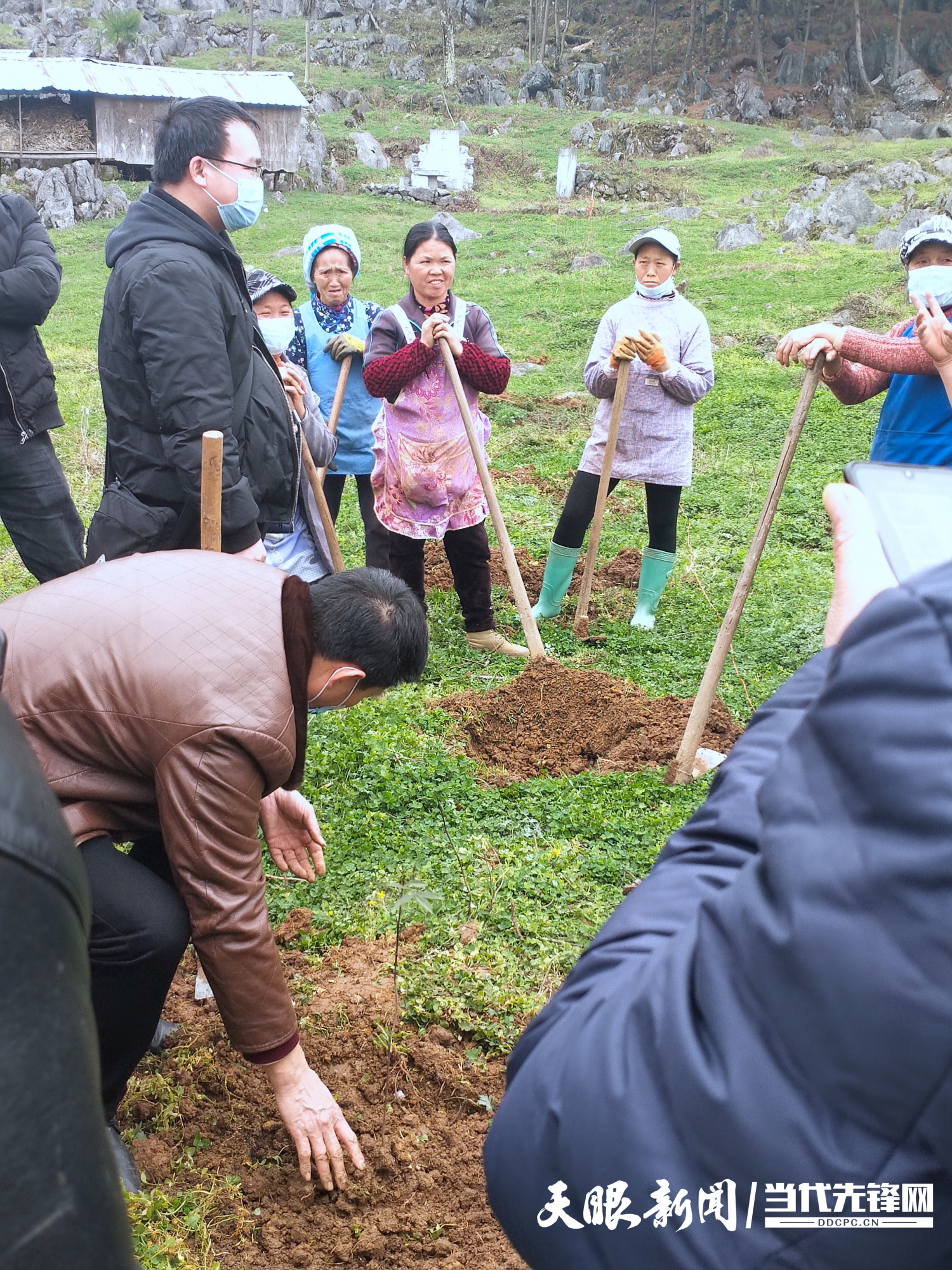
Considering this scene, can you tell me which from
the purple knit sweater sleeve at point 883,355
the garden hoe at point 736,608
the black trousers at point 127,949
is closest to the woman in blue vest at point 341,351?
the garden hoe at point 736,608

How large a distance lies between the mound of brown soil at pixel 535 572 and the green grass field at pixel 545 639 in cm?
17

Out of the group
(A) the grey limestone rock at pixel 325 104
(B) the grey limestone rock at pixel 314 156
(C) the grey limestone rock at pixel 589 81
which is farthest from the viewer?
(C) the grey limestone rock at pixel 589 81

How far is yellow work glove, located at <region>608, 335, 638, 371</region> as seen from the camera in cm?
470

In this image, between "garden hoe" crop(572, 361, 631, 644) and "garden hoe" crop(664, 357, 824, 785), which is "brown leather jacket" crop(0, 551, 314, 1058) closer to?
"garden hoe" crop(664, 357, 824, 785)

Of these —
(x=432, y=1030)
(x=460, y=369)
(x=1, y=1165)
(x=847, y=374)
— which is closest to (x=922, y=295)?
(x=847, y=374)

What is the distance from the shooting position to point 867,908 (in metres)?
0.80

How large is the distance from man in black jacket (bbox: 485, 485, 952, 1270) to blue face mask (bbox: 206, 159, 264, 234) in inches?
113

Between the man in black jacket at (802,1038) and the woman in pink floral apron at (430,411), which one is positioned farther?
the woman in pink floral apron at (430,411)

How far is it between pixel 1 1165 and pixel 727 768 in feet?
2.70

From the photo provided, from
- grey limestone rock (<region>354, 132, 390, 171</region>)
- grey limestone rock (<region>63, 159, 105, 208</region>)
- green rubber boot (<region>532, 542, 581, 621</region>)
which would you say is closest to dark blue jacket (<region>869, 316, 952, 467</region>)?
green rubber boot (<region>532, 542, 581, 621</region>)

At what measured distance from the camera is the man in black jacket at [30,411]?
168 inches

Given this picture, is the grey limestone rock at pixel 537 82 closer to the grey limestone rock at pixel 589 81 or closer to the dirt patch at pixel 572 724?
the grey limestone rock at pixel 589 81

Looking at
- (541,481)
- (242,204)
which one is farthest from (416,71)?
(242,204)

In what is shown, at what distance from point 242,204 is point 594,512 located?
2.38m
